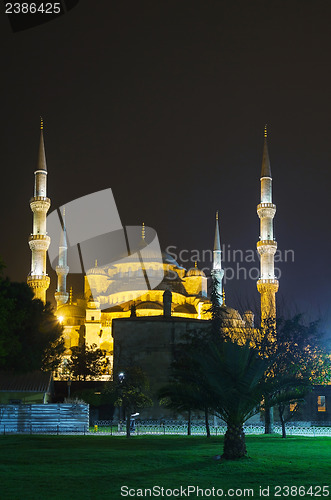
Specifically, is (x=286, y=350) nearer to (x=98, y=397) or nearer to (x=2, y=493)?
(x=98, y=397)

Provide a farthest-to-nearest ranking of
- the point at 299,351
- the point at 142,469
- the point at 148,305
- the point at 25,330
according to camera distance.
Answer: the point at 148,305 < the point at 25,330 < the point at 299,351 < the point at 142,469

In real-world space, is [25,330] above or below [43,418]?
above

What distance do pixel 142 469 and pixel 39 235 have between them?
3579cm

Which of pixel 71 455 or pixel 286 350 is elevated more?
pixel 286 350

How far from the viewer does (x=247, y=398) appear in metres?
13.9

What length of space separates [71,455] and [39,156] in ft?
120

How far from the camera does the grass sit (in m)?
9.68

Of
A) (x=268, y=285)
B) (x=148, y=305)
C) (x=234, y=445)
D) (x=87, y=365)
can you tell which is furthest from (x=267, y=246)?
(x=234, y=445)

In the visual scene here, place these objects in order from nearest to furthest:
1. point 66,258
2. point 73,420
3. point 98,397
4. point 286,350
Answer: point 73,420 < point 286,350 < point 98,397 < point 66,258

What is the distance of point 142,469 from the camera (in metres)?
11.7

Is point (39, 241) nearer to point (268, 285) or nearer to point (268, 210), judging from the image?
point (268, 285)

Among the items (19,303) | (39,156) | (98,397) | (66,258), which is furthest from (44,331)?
(66,258)

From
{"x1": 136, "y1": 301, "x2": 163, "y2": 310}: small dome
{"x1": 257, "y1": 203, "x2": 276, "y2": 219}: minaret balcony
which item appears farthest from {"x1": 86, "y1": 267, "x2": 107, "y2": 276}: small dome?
{"x1": 257, "y1": 203, "x2": 276, "y2": 219}: minaret balcony

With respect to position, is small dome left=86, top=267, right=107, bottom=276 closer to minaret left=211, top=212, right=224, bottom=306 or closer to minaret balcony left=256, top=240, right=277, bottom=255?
minaret left=211, top=212, right=224, bottom=306
